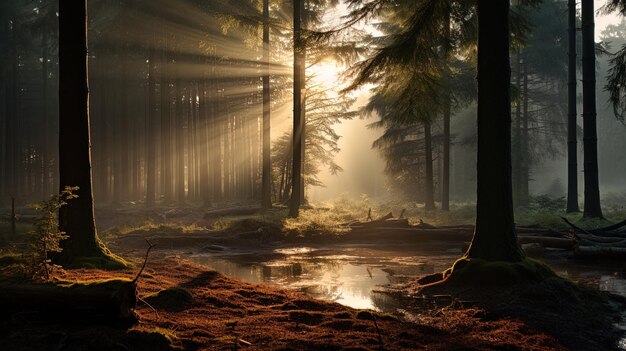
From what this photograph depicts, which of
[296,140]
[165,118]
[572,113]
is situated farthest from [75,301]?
[165,118]

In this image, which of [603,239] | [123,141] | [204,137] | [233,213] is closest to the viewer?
[603,239]

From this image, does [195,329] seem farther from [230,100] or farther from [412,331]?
[230,100]

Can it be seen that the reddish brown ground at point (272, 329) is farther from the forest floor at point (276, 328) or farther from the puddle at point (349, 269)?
the puddle at point (349, 269)

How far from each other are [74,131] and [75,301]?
4493mm

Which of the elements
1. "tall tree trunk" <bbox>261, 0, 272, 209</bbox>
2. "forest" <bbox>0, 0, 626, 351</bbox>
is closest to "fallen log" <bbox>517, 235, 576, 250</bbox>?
"forest" <bbox>0, 0, 626, 351</bbox>

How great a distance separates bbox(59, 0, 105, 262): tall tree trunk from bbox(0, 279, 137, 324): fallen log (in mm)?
3330

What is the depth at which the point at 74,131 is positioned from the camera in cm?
895

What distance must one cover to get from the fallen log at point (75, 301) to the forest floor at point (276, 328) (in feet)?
0.34

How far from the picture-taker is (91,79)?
3603cm

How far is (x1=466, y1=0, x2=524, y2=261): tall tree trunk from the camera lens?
8.78 meters

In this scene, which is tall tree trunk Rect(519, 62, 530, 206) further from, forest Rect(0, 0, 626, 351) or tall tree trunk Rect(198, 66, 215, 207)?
tall tree trunk Rect(198, 66, 215, 207)

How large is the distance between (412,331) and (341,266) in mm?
6098

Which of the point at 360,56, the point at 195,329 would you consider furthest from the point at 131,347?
the point at 360,56

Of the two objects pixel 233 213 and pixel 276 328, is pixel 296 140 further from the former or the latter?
pixel 276 328
